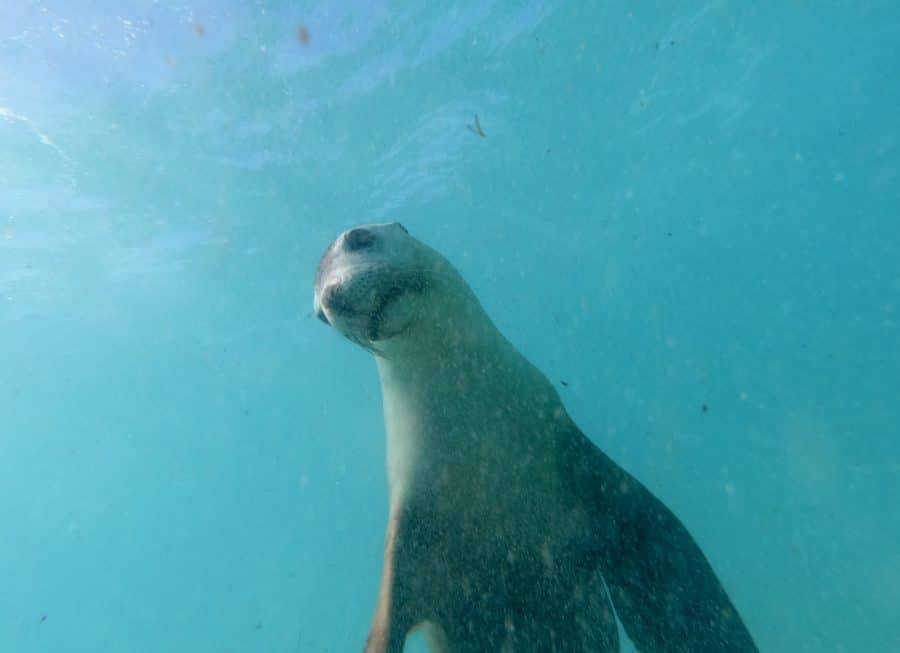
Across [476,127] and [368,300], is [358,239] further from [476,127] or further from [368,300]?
[476,127]

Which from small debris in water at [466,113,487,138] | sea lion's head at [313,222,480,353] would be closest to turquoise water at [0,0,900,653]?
small debris in water at [466,113,487,138]

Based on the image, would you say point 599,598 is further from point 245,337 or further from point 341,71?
point 245,337

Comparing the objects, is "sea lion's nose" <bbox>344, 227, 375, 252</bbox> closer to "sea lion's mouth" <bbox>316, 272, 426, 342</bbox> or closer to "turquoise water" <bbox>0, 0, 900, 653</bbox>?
"sea lion's mouth" <bbox>316, 272, 426, 342</bbox>

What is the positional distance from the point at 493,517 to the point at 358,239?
5.19ft

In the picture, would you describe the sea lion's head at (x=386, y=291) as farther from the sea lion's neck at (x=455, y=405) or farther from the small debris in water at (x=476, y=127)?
the small debris in water at (x=476, y=127)

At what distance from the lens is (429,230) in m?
30.8

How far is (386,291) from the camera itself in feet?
10.1

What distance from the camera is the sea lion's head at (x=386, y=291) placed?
2961 millimetres

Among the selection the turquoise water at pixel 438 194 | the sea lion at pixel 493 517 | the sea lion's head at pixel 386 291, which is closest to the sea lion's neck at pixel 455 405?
the sea lion at pixel 493 517

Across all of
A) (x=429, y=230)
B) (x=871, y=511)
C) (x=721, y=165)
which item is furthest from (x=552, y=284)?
(x=871, y=511)

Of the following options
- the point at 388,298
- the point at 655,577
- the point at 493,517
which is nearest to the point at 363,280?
the point at 388,298

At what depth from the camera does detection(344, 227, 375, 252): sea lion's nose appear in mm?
3078

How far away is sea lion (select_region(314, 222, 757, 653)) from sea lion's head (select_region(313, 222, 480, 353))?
0.01m

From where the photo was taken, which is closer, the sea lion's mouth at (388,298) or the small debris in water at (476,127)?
the sea lion's mouth at (388,298)
